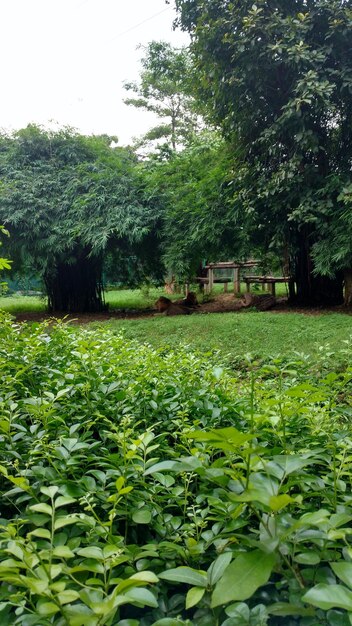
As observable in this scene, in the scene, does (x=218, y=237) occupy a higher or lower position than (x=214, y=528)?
higher

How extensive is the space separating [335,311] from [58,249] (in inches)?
163

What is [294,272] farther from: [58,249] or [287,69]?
[58,249]

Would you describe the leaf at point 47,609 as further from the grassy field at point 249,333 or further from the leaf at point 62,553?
the grassy field at point 249,333

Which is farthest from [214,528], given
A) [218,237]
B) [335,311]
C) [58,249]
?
[58,249]

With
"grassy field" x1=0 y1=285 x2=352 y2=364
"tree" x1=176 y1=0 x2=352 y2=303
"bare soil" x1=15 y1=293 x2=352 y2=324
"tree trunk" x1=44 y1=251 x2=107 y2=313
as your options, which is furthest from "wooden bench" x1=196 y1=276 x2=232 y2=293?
"grassy field" x1=0 y1=285 x2=352 y2=364

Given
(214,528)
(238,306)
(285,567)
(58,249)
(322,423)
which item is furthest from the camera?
(238,306)

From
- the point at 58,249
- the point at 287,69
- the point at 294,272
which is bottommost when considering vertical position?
the point at 294,272

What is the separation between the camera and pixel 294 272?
7.73m

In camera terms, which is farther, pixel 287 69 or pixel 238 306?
pixel 238 306

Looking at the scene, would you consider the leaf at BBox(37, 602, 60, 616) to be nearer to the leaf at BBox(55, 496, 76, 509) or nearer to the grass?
the leaf at BBox(55, 496, 76, 509)

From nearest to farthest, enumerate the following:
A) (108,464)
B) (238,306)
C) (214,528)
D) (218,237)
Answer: (214,528), (108,464), (218,237), (238,306)

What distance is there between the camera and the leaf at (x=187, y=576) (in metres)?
0.61

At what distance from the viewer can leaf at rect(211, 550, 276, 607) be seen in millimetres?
533

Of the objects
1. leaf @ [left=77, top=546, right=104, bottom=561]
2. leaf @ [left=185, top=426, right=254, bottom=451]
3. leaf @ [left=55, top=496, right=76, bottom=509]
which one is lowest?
leaf @ [left=77, top=546, right=104, bottom=561]
